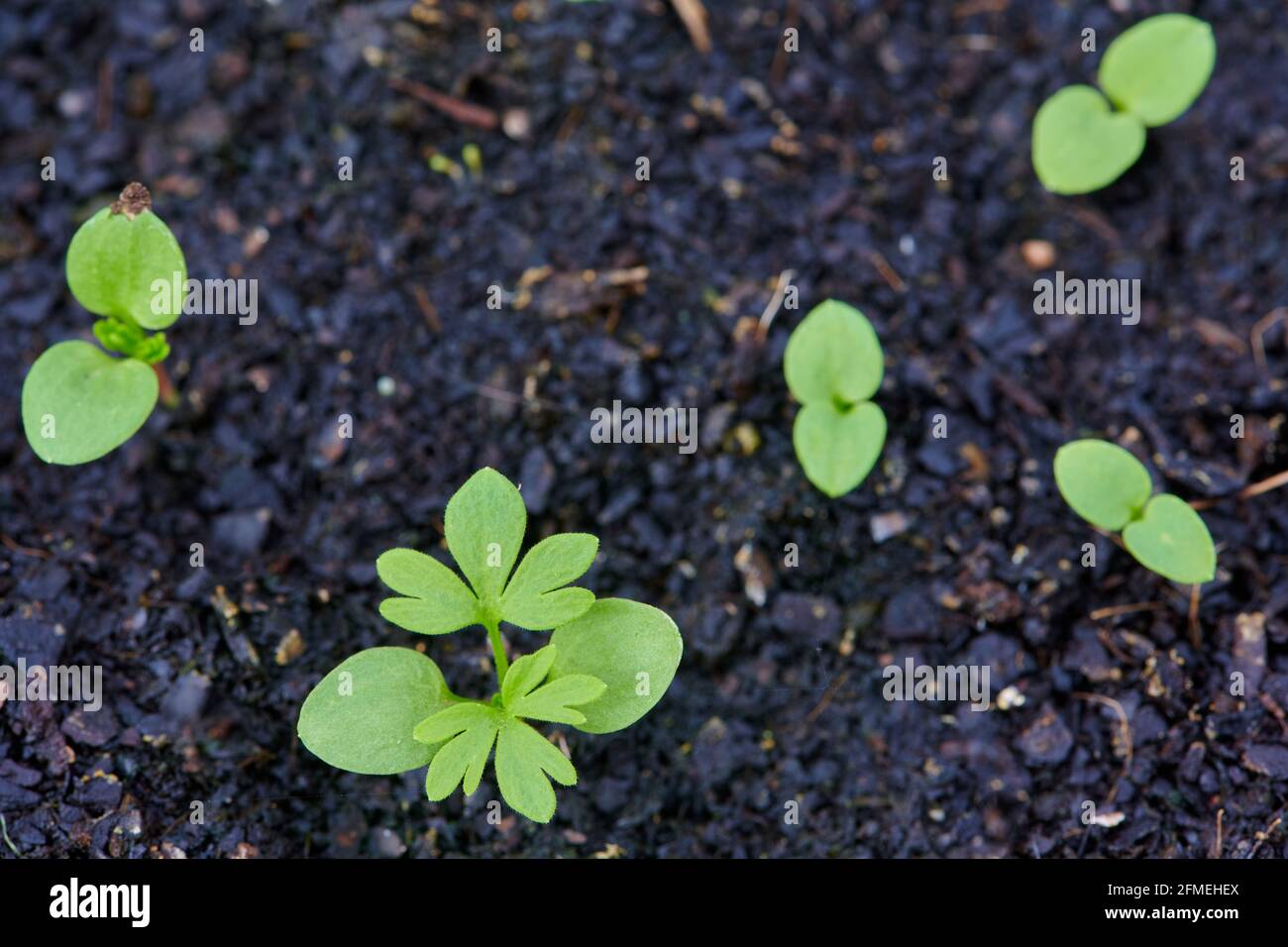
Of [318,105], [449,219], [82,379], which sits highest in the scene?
[318,105]

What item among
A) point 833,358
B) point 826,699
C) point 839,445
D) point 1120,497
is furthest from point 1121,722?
point 833,358

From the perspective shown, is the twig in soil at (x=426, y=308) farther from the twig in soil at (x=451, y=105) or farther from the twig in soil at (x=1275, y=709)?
the twig in soil at (x=1275, y=709)

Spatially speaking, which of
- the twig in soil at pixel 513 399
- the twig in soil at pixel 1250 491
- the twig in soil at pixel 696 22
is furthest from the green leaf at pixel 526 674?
the twig in soil at pixel 696 22

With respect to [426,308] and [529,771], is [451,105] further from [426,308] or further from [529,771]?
[529,771]

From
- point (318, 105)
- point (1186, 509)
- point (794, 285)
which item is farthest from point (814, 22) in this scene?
point (1186, 509)

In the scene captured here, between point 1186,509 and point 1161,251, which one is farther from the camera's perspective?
point 1161,251

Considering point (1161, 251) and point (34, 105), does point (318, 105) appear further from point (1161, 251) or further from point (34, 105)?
point (1161, 251)
